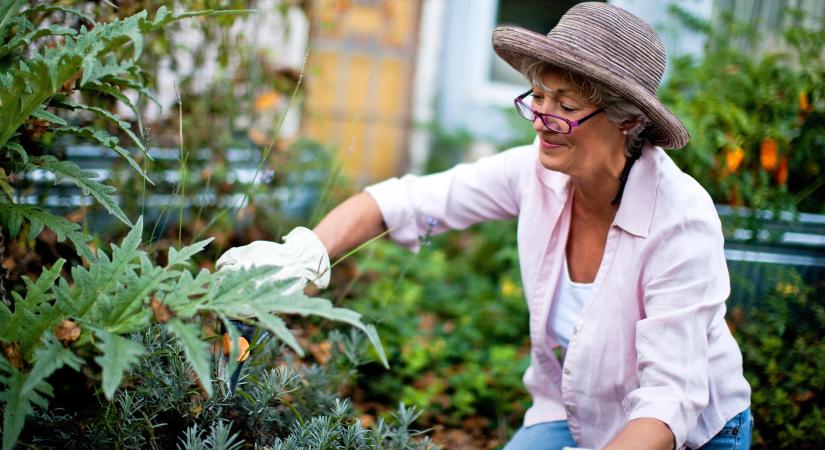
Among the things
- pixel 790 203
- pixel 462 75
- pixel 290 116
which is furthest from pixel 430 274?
pixel 462 75

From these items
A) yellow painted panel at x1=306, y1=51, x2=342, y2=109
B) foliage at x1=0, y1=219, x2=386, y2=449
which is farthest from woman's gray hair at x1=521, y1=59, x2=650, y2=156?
yellow painted panel at x1=306, y1=51, x2=342, y2=109

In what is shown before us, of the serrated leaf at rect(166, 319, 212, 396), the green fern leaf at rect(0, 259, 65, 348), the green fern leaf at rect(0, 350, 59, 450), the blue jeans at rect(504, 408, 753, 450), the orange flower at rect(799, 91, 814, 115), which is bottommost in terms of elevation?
the blue jeans at rect(504, 408, 753, 450)

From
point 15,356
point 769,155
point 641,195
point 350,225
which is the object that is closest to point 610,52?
point 641,195

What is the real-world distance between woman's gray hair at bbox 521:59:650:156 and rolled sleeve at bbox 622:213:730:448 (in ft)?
0.88

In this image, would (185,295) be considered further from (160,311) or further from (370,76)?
(370,76)

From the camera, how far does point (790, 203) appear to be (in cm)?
319

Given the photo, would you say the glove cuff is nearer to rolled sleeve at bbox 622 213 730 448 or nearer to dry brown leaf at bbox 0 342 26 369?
dry brown leaf at bbox 0 342 26 369

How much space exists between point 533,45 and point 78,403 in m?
1.53

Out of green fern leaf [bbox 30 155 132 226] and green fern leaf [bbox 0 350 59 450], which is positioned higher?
green fern leaf [bbox 30 155 132 226]

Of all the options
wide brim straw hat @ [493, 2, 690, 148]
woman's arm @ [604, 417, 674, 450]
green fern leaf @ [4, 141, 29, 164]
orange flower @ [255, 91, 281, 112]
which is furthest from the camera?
orange flower @ [255, 91, 281, 112]

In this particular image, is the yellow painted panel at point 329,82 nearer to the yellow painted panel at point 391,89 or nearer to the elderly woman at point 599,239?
the yellow painted panel at point 391,89

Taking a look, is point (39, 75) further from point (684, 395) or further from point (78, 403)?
point (684, 395)

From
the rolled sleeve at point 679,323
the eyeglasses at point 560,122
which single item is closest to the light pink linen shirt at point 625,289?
the rolled sleeve at point 679,323

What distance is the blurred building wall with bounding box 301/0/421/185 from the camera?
7051mm
